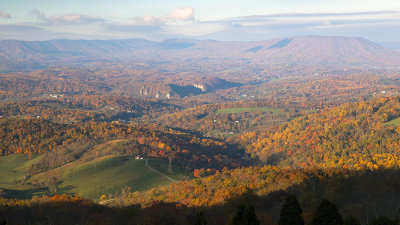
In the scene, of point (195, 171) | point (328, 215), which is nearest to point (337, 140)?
point (195, 171)

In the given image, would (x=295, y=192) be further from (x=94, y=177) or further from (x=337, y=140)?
(x=337, y=140)

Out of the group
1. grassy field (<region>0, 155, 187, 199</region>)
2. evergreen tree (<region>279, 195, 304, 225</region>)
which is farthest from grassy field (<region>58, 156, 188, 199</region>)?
evergreen tree (<region>279, 195, 304, 225</region>)

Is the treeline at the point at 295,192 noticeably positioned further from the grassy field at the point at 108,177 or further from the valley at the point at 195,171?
the grassy field at the point at 108,177

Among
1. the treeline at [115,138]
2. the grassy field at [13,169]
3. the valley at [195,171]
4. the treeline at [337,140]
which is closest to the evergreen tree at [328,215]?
the valley at [195,171]

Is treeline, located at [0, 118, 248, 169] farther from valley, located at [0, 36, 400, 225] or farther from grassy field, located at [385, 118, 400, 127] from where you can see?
grassy field, located at [385, 118, 400, 127]

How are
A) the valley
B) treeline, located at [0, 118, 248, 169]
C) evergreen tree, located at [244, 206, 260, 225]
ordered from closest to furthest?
evergreen tree, located at [244, 206, 260, 225] < the valley < treeline, located at [0, 118, 248, 169]

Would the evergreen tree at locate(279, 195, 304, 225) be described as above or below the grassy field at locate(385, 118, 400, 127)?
Result: above

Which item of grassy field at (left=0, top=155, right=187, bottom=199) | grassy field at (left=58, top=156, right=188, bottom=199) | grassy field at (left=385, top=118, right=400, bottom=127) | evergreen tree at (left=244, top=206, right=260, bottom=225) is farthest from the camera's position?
grassy field at (left=385, top=118, right=400, bottom=127)

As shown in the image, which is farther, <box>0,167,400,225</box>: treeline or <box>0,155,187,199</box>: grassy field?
<box>0,155,187,199</box>: grassy field

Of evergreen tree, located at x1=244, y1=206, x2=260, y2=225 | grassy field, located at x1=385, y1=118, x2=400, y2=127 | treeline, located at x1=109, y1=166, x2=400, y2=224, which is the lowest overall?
grassy field, located at x1=385, y1=118, x2=400, y2=127
